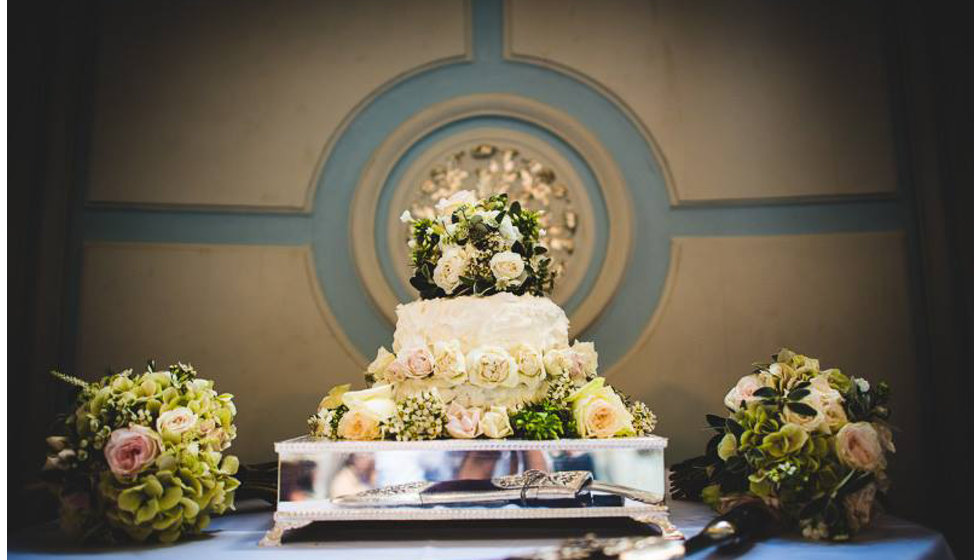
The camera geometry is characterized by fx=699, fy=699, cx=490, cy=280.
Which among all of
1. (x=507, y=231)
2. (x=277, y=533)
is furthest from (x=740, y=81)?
(x=277, y=533)

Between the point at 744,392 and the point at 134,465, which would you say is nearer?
the point at 134,465

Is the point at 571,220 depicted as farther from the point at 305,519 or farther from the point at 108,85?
the point at 108,85

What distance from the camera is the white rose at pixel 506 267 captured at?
1.98 metres

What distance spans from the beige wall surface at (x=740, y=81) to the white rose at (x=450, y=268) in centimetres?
121

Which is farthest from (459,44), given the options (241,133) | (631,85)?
(241,133)

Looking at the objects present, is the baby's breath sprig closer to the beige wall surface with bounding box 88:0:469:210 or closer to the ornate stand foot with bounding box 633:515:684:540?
the ornate stand foot with bounding box 633:515:684:540

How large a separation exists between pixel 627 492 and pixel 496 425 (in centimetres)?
36

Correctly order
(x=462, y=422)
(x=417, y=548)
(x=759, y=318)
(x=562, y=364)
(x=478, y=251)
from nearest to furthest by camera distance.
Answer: (x=417, y=548), (x=462, y=422), (x=562, y=364), (x=478, y=251), (x=759, y=318)

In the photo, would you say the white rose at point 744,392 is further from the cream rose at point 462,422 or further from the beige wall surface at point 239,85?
the beige wall surface at point 239,85

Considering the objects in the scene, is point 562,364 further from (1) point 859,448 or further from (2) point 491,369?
(1) point 859,448

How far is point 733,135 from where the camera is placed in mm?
2883

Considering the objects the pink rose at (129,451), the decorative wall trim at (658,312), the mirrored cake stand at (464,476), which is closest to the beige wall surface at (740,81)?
the decorative wall trim at (658,312)

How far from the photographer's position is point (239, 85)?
294 cm

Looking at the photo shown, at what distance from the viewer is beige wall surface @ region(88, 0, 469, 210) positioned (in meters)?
2.88
